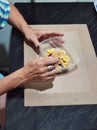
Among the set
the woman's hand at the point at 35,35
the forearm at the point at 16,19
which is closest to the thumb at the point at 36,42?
the woman's hand at the point at 35,35

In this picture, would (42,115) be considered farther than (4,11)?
No

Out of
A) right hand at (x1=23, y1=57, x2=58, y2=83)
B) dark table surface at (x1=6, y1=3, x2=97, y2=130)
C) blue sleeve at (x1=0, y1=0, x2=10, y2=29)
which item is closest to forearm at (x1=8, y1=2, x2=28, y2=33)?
blue sleeve at (x1=0, y1=0, x2=10, y2=29)

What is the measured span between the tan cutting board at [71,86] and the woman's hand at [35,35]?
30 mm

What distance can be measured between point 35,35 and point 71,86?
0.27m

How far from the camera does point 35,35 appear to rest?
108 centimetres

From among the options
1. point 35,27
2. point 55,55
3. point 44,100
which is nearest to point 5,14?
point 35,27

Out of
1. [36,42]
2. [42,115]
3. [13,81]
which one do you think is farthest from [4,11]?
[42,115]

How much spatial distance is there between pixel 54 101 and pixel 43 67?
4.7 inches

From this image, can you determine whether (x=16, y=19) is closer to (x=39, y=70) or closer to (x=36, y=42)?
(x=36, y=42)

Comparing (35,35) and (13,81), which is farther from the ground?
(35,35)

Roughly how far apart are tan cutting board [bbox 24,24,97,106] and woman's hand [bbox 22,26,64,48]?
0.10ft

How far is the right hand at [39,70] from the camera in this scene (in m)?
0.90

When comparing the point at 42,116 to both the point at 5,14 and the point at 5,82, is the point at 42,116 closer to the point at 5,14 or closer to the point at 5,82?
the point at 5,82

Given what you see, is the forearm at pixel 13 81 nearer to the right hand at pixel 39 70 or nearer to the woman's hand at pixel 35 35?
the right hand at pixel 39 70
